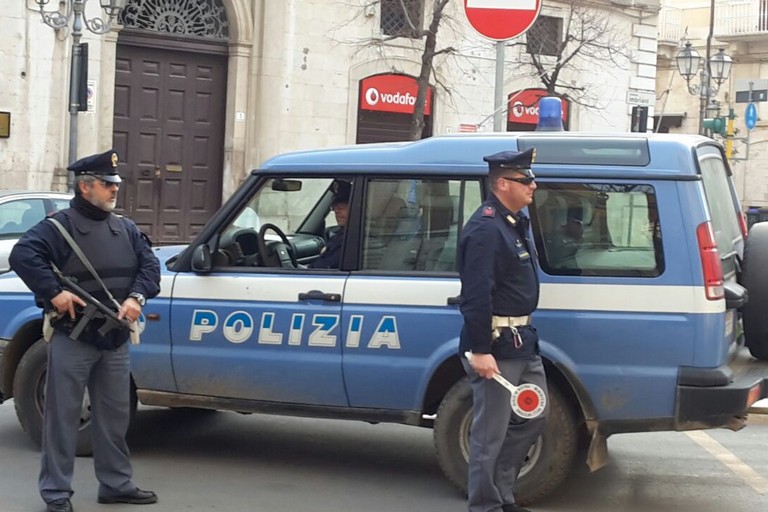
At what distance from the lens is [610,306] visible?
18.5 ft

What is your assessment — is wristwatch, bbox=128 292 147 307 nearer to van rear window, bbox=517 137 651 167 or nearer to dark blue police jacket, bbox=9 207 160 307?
dark blue police jacket, bbox=9 207 160 307

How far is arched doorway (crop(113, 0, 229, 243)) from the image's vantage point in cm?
1983

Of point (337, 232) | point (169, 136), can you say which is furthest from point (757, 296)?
point (169, 136)

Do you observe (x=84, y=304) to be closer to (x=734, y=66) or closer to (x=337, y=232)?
(x=337, y=232)

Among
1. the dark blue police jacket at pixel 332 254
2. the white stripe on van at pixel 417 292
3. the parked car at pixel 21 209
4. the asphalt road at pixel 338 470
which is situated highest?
the dark blue police jacket at pixel 332 254

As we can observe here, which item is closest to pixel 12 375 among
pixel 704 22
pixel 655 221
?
pixel 655 221

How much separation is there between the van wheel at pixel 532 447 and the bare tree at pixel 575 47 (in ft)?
59.4

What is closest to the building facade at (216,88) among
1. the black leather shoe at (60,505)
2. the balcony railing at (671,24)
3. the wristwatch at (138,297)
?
the wristwatch at (138,297)

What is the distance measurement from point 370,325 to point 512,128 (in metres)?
19.2

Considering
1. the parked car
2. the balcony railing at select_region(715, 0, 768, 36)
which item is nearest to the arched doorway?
the parked car

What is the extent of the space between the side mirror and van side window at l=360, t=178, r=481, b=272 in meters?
0.89

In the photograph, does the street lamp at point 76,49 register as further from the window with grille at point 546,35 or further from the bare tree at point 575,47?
the window with grille at point 546,35

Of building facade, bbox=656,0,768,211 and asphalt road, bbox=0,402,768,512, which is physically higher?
building facade, bbox=656,0,768,211

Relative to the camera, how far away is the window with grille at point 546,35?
24438 millimetres
